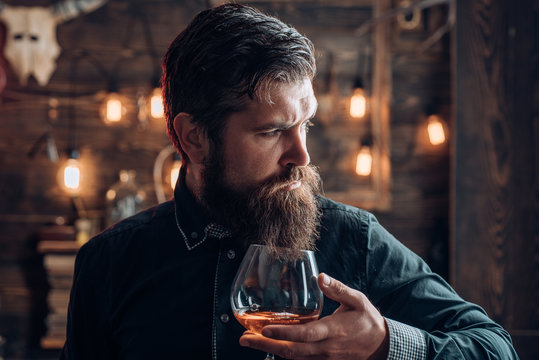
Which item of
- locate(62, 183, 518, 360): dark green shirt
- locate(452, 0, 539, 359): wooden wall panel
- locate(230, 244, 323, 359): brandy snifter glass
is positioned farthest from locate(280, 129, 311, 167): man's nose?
locate(452, 0, 539, 359): wooden wall panel

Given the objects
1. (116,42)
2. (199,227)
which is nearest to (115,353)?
(199,227)

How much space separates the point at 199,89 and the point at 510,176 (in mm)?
1259

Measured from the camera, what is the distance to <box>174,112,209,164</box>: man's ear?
1.20 metres

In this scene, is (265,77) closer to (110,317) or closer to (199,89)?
(199,89)

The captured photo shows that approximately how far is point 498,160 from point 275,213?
116 cm

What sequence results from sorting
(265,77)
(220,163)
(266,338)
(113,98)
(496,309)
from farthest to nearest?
1. (113,98)
2. (496,309)
3. (220,163)
4. (265,77)
5. (266,338)

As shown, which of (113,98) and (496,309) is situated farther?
(113,98)

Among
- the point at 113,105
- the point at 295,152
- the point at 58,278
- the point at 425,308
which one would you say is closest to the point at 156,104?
the point at 113,105

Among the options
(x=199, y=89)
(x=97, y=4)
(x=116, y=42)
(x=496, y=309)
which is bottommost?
(x=496, y=309)

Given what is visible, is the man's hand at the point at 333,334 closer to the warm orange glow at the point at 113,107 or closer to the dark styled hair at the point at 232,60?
the dark styled hair at the point at 232,60

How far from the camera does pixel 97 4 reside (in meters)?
3.67

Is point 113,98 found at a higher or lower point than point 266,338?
higher

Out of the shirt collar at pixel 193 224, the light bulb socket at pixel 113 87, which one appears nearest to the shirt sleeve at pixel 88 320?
the shirt collar at pixel 193 224

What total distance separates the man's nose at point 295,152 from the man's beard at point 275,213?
0.03m
